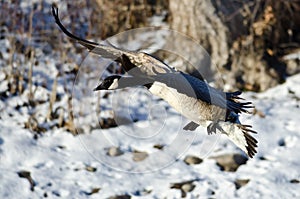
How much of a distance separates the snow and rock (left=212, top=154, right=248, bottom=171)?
0.04m

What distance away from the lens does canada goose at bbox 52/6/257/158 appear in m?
1.95

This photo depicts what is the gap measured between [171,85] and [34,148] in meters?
2.84

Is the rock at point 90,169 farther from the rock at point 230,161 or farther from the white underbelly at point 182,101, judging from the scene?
the white underbelly at point 182,101

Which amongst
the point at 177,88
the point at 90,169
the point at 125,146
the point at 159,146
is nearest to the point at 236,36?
the point at 159,146

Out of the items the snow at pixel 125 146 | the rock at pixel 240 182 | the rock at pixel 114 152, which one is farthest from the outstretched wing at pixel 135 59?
the rock at pixel 114 152

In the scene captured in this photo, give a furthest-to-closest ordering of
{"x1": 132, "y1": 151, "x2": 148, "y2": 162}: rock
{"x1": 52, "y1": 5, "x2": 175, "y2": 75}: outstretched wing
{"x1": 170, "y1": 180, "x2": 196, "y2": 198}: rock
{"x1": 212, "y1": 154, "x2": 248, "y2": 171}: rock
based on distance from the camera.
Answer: {"x1": 132, "y1": 151, "x2": 148, "y2": 162}: rock, {"x1": 212, "y1": 154, "x2": 248, "y2": 171}: rock, {"x1": 170, "y1": 180, "x2": 196, "y2": 198}: rock, {"x1": 52, "y1": 5, "x2": 175, "y2": 75}: outstretched wing

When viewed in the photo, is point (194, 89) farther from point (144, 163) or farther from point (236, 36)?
point (236, 36)

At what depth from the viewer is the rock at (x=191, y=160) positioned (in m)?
4.48

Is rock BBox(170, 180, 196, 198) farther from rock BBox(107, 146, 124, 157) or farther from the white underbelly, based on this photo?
the white underbelly

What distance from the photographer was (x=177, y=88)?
1957 millimetres

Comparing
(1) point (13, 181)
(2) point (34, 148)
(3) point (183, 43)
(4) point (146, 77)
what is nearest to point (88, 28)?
(3) point (183, 43)

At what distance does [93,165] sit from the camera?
14.8ft

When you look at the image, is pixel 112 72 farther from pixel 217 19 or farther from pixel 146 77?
pixel 146 77

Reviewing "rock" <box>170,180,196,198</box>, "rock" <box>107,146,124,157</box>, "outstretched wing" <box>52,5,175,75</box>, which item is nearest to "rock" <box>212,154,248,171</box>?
"rock" <box>170,180,196,198</box>
